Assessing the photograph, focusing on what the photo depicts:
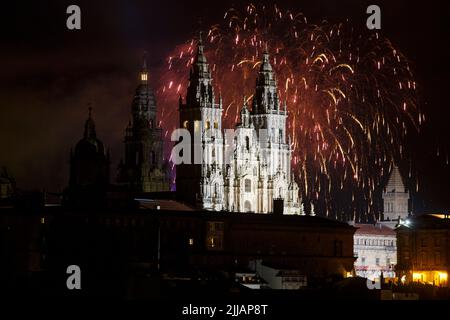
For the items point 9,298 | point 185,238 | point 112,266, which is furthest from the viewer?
point 185,238

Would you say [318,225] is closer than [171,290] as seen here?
No

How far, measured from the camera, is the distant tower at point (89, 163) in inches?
5974

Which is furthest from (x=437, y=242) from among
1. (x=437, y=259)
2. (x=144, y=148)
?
(x=144, y=148)

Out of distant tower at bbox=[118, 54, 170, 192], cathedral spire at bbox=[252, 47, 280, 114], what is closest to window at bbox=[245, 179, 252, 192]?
cathedral spire at bbox=[252, 47, 280, 114]

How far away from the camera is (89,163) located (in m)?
154

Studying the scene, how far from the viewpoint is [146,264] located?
13388cm

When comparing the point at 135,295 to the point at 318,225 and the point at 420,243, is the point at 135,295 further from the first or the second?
the point at 420,243

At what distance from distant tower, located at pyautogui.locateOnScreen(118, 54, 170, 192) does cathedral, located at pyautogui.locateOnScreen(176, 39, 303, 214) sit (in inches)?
445

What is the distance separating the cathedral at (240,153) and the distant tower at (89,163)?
48.4 ft

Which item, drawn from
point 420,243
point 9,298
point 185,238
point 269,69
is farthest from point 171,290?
point 269,69

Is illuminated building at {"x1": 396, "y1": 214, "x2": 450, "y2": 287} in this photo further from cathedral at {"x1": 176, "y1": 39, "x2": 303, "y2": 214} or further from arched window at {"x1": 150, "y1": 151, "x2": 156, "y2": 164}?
arched window at {"x1": 150, "y1": 151, "x2": 156, "y2": 164}

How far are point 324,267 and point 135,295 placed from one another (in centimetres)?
3221

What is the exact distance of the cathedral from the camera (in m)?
172

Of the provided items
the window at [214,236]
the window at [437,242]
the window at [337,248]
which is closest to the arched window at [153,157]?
the window at [337,248]
